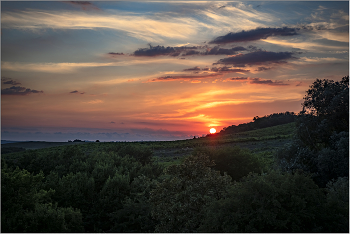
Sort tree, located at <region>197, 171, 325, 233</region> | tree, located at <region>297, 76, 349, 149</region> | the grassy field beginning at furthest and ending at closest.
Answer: the grassy field < tree, located at <region>297, 76, 349, 149</region> < tree, located at <region>197, 171, 325, 233</region>

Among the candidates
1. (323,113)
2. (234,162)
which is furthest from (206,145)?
(323,113)

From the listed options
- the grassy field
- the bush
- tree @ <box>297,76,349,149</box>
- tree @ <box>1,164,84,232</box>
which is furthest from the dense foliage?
the grassy field

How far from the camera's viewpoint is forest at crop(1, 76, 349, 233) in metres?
17.4

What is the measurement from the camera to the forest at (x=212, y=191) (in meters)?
17.4

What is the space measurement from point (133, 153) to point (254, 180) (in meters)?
37.3

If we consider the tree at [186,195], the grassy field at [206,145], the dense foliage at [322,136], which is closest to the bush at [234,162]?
the dense foliage at [322,136]

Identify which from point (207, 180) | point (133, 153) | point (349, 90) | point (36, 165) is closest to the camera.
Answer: point (207, 180)

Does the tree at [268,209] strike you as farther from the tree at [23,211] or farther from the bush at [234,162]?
the bush at [234,162]

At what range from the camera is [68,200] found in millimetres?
31438

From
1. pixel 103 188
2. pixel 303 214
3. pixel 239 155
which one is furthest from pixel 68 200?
pixel 303 214

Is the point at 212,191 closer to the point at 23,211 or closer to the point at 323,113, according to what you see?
the point at 23,211

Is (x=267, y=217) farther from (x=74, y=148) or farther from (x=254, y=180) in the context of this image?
(x=74, y=148)

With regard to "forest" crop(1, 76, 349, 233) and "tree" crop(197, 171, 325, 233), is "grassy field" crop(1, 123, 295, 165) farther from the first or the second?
"tree" crop(197, 171, 325, 233)

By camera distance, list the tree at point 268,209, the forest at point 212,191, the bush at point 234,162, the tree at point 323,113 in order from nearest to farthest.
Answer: the tree at point 268,209 < the forest at point 212,191 < the tree at point 323,113 < the bush at point 234,162
